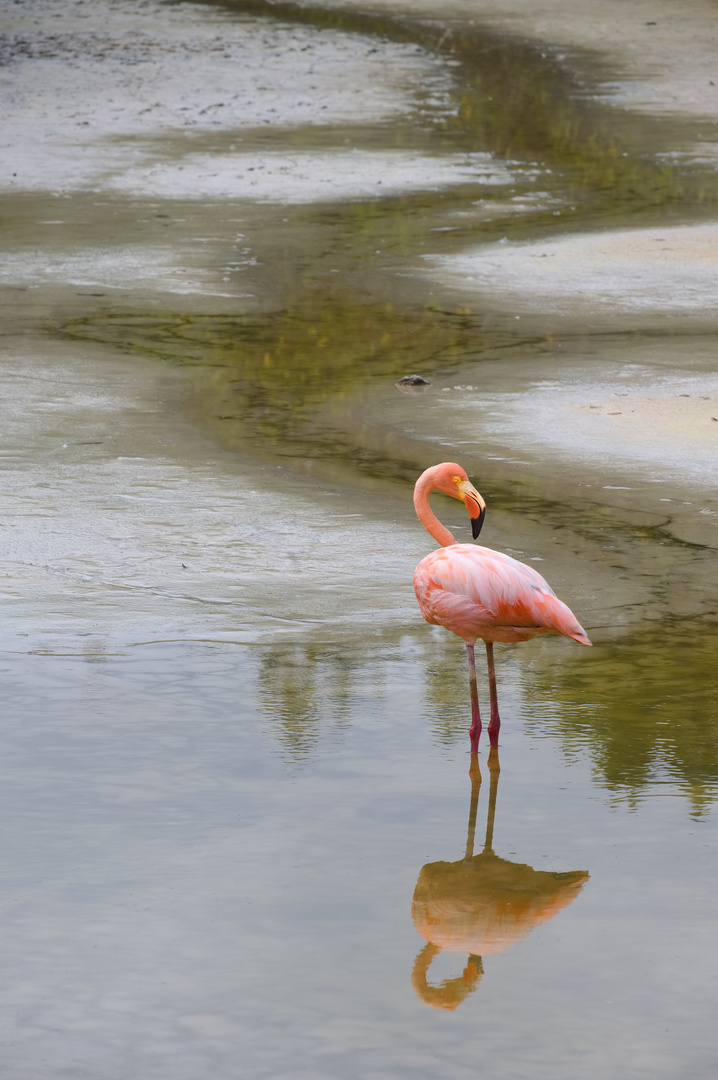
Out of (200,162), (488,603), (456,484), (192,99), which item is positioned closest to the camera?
(488,603)

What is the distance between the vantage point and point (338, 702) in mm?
5941

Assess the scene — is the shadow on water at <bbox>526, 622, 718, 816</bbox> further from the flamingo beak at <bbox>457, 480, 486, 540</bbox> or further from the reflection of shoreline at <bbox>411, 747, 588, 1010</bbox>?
the flamingo beak at <bbox>457, 480, 486, 540</bbox>

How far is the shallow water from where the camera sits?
153 inches

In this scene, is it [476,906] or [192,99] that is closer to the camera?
[476,906]

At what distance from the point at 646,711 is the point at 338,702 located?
3.66 feet

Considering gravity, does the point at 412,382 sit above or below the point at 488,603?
below

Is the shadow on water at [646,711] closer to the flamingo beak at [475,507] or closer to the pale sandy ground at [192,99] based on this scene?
the flamingo beak at [475,507]

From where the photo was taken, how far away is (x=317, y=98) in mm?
26031

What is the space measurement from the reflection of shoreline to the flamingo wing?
96cm

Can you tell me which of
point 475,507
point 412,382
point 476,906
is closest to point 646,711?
point 475,507

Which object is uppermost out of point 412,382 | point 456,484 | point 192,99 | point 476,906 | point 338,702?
point 456,484

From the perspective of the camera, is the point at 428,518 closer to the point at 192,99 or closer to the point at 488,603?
the point at 488,603

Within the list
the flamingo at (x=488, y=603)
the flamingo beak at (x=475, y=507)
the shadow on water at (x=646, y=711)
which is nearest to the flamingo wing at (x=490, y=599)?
the flamingo at (x=488, y=603)

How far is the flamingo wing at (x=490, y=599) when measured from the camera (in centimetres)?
556
